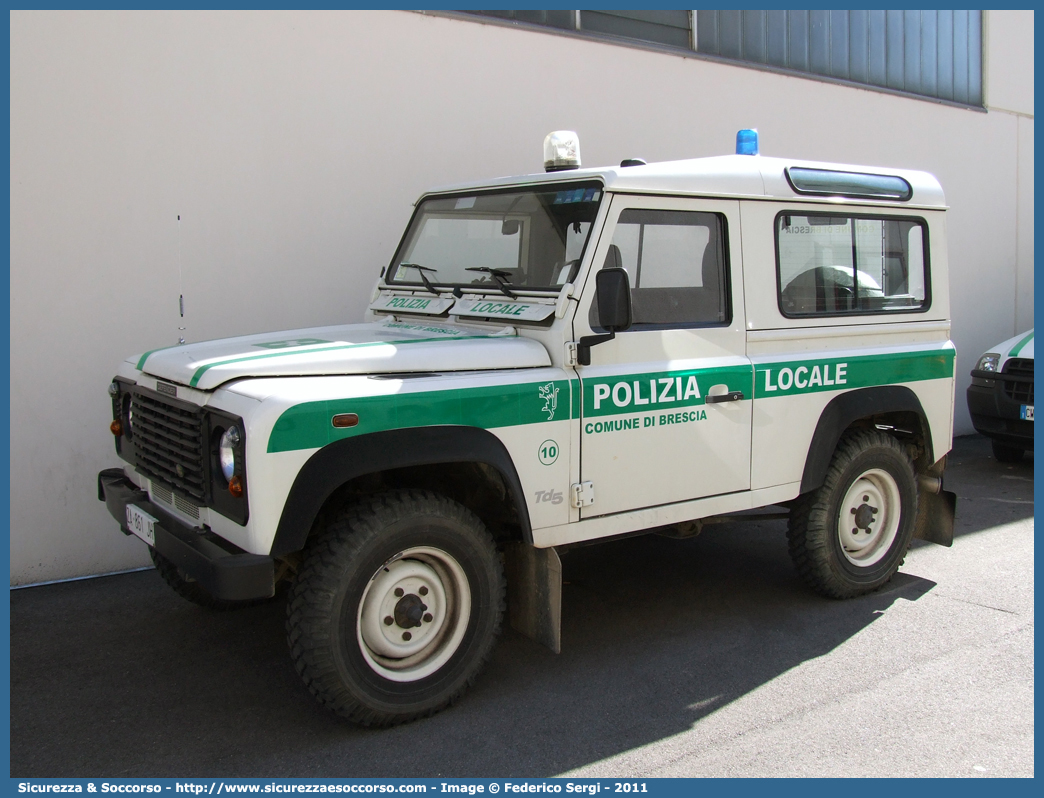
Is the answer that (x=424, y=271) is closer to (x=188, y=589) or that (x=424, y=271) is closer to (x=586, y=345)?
(x=586, y=345)

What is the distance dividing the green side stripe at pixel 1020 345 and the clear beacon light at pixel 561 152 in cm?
548

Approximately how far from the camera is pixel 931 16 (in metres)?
9.97

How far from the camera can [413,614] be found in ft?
11.8

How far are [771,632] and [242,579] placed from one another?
8.84 feet

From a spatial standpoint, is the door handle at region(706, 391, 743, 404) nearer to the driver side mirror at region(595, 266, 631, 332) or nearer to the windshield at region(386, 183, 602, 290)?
the driver side mirror at region(595, 266, 631, 332)

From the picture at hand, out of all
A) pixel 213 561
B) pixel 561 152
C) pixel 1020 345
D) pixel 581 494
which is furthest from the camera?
pixel 1020 345

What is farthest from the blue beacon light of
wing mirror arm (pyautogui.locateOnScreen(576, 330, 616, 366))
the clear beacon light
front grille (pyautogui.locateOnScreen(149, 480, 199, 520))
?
front grille (pyautogui.locateOnScreen(149, 480, 199, 520))

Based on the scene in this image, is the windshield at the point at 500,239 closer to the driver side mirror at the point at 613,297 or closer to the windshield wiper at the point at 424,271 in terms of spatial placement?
the windshield wiper at the point at 424,271

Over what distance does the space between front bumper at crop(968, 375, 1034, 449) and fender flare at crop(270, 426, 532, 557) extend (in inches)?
238

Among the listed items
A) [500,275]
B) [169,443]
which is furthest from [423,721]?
[500,275]

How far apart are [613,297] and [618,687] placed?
5.55 feet

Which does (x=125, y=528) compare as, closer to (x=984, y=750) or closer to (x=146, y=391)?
(x=146, y=391)

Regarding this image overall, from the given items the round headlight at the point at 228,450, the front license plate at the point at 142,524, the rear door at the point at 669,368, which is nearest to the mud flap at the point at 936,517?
Result: the rear door at the point at 669,368

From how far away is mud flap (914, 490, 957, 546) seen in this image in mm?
5414
